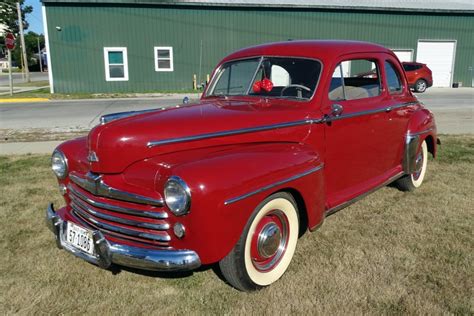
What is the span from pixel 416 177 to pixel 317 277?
272 centimetres

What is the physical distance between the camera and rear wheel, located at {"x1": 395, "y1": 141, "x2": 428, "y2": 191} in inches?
193

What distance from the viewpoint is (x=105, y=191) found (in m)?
2.73

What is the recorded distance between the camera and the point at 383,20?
21.4 metres

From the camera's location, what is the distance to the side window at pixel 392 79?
4.36 meters

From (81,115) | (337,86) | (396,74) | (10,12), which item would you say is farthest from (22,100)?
(10,12)

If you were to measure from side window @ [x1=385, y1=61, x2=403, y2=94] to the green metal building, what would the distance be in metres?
14.4

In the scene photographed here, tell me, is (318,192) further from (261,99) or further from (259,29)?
(259,29)

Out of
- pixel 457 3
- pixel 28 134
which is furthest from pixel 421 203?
pixel 457 3

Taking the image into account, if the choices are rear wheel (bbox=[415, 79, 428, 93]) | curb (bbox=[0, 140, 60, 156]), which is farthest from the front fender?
rear wheel (bbox=[415, 79, 428, 93])

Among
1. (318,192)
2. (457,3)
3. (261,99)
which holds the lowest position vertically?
(318,192)

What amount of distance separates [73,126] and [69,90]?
10838mm

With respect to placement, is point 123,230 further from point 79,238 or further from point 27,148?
point 27,148

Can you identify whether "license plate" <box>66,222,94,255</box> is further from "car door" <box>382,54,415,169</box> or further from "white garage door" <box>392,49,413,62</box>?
"white garage door" <box>392,49,413,62</box>

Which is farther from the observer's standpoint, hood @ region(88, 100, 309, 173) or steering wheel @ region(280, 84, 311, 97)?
steering wheel @ region(280, 84, 311, 97)
